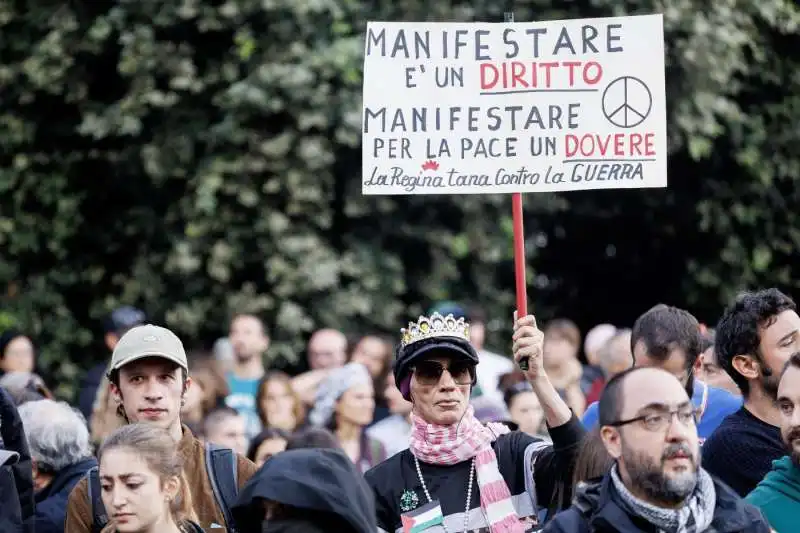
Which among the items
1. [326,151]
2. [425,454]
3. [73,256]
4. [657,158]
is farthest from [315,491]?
[73,256]

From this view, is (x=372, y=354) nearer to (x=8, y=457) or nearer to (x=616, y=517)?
(x=8, y=457)

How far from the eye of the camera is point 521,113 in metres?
7.26

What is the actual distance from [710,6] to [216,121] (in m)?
4.00

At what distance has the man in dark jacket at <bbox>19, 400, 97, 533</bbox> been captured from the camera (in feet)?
25.4

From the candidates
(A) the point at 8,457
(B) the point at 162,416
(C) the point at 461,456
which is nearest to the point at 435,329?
(C) the point at 461,456

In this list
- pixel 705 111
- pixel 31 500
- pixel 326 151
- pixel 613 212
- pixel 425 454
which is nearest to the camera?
pixel 425 454

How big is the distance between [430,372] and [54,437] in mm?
2040

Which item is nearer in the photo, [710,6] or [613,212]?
[710,6]

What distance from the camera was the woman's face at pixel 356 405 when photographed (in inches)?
420

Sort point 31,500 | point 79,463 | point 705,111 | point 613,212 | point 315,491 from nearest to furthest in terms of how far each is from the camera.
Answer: point 315,491 → point 31,500 → point 79,463 → point 705,111 → point 613,212

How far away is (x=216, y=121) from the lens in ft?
43.8

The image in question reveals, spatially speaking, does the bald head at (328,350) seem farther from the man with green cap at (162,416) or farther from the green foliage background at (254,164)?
the man with green cap at (162,416)

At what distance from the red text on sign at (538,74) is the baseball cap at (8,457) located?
91.4 inches

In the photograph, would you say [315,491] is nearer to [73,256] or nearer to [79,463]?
[79,463]
